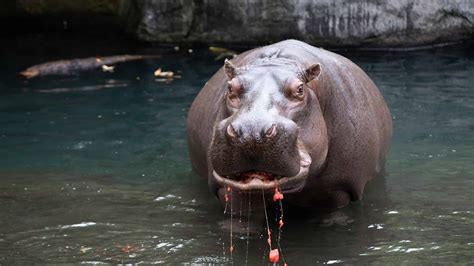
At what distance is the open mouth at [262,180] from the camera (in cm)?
455

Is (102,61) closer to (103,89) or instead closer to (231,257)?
(103,89)

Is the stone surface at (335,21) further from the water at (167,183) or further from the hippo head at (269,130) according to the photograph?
the hippo head at (269,130)

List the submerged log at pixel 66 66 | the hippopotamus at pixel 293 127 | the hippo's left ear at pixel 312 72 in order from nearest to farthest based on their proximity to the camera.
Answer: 1. the hippopotamus at pixel 293 127
2. the hippo's left ear at pixel 312 72
3. the submerged log at pixel 66 66

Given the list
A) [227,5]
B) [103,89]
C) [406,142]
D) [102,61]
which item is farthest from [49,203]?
[227,5]

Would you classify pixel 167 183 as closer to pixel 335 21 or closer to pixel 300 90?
pixel 300 90

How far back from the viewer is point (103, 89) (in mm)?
10289

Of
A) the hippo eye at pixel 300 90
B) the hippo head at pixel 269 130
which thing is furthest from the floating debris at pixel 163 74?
the hippo eye at pixel 300 90

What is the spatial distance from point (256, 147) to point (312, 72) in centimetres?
89

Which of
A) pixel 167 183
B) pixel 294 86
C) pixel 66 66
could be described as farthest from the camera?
pixel 66 66

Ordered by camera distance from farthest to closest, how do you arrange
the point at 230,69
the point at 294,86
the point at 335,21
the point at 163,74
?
the point at 335,21 < the point at 163,74 < the point at 230,69 < the point at 294,86

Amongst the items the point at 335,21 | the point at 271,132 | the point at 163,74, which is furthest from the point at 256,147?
the point at 335,21

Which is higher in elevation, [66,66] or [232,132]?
[232,132]

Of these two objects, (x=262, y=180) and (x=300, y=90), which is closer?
(x=262, y=180)

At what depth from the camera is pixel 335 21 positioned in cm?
1191
